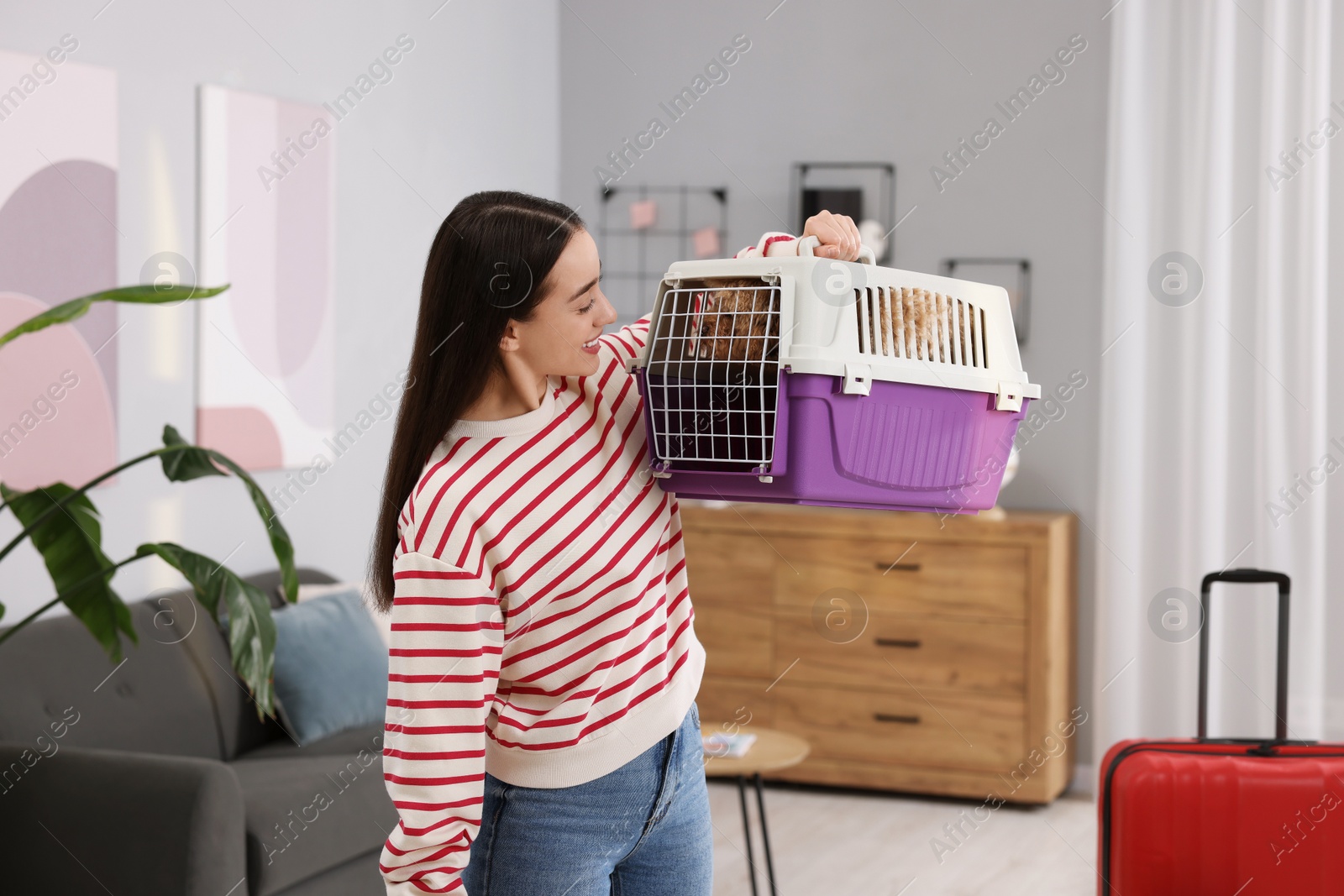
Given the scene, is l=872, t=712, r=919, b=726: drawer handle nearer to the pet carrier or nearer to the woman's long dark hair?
the pet carrier

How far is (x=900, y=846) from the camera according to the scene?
347 cm

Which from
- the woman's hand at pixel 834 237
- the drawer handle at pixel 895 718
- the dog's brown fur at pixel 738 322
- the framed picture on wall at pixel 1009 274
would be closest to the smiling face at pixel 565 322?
the dog's brown fur at pixel 738 322

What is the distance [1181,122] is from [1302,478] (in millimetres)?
1104

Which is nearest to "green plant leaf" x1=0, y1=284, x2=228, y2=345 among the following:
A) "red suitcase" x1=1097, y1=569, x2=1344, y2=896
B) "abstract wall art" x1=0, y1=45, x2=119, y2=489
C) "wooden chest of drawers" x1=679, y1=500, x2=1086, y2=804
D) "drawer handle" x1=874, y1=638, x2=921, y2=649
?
"abstract wall art" x1=0, y1=45, x2=119, y2=489

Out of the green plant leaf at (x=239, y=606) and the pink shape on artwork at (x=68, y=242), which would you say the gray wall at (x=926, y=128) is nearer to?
the pink shape on artwork at (x=68, y=242)

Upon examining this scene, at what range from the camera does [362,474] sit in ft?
12.4

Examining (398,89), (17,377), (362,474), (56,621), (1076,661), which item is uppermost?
(398,89)

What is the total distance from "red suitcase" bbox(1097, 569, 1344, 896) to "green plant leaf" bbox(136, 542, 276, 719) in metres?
1.31

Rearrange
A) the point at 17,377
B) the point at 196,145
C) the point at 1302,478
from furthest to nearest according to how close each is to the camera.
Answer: the point at 1302,478 < the point at 196,145 < the point at 17,377

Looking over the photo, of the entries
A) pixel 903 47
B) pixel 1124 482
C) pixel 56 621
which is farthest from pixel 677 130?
pixel 56 621

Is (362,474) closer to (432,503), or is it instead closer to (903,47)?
(903,47)

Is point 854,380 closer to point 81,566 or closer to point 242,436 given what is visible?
point 81,566

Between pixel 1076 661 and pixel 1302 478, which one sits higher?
pixel 1302 478

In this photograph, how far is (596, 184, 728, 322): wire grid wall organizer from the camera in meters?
4.52
